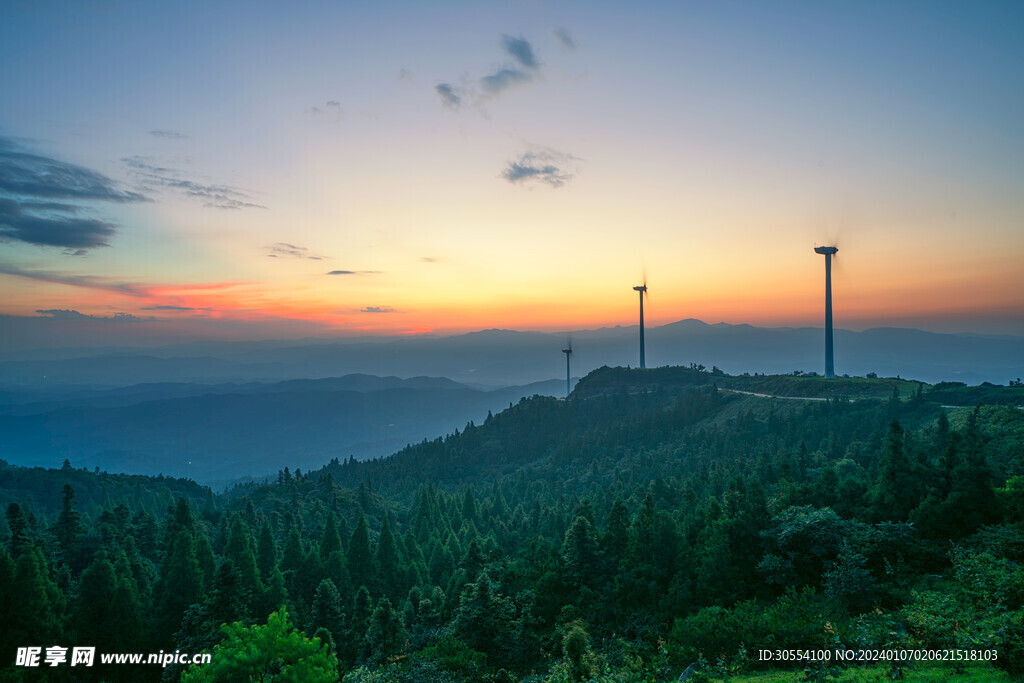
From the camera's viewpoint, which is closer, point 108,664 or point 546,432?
point 108,664

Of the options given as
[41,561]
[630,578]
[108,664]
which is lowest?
[108,664]

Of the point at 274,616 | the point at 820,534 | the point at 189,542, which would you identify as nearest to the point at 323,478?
the point at 189,542

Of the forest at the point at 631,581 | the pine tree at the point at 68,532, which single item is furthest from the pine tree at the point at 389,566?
the pine tree at the point at 68,532

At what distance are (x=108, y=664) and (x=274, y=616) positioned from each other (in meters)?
32.7

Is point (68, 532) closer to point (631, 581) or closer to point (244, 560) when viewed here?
point (244, 560)

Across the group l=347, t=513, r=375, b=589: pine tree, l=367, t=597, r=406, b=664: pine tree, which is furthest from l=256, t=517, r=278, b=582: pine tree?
l=367, t=597, r=406, b=664: pine tree

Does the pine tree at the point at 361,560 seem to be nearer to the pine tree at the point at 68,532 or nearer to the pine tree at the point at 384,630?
the pine tree at the point at 384,630

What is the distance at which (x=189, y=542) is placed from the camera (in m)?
54.8

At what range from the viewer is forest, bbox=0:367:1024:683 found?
25391 mm

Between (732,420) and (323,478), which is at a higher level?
(732,420)

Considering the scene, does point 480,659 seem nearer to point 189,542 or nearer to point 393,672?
point 393,672

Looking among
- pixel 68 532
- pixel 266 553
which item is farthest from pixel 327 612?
pixel 68 532

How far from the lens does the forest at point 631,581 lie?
83.3 feet

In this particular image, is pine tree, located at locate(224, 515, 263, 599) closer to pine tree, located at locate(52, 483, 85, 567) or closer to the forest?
the forest
